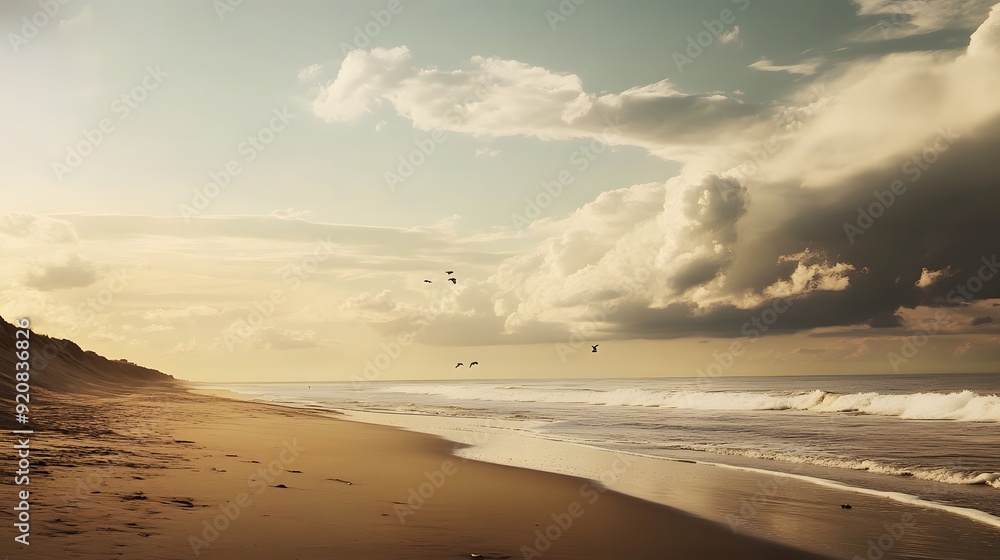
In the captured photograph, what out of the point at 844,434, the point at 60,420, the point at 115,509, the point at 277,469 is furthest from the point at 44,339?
the point at 844,434

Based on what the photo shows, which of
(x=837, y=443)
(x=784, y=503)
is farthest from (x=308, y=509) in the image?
(x=837, y=443)

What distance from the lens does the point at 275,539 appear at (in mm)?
8758

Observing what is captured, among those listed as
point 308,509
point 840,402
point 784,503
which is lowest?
point 784,503

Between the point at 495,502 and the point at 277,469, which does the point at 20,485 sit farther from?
the point at 495,502

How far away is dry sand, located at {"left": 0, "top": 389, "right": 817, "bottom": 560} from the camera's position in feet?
27.2

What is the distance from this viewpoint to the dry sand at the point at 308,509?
8.28 metres

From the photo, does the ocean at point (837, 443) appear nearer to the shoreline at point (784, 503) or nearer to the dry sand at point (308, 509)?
the shoreline at point (784, 503)

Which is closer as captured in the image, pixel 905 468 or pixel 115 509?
pixel 115 509

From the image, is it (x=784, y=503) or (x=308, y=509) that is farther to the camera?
(x=784, y=503)

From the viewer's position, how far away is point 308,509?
10789 mm

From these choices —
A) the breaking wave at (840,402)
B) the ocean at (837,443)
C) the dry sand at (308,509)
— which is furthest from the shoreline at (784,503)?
the breaking wave at (840,402)

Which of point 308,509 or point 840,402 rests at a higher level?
point 840,402

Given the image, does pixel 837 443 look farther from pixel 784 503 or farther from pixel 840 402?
pixel 840 402

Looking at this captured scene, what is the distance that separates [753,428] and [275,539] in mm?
30425
